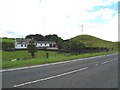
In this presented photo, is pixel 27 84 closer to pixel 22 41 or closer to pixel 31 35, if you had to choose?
pixel 22 41

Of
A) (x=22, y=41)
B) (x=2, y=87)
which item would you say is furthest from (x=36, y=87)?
(x=22, y=41)

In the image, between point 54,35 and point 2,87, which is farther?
point 54,35

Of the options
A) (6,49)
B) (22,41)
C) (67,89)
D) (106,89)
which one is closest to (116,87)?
(106,89)

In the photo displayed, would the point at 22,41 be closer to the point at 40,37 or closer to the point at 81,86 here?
the point at 40,37

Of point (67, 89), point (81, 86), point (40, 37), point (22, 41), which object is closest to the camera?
point (67, 89)

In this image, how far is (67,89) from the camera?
9.47 metres

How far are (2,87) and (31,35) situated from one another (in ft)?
597

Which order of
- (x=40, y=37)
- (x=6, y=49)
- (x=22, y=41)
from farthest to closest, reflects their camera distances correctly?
(x=40, y=37)
(x=22, y=41)
(x=6, y=49)

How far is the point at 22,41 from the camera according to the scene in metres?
144

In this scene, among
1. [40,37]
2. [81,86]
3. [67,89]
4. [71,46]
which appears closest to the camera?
[67,89]

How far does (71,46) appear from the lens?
93750 mm

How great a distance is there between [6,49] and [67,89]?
9569cm

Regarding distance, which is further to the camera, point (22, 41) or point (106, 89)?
point (22, 41)

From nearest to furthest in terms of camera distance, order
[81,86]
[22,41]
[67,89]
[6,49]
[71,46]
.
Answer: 1. [67,89]
2. [81,86]
3. [71,46]
4. [6,49]
5. [22,41]
